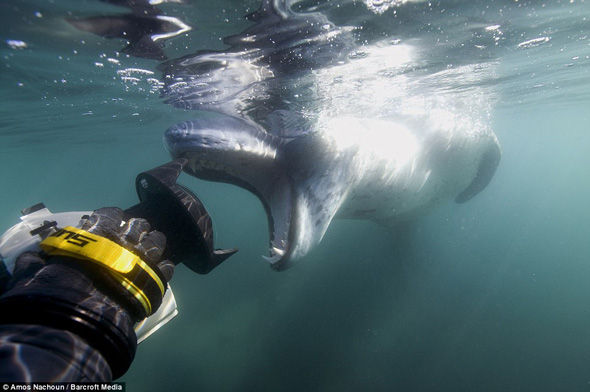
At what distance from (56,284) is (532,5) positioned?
809 cm

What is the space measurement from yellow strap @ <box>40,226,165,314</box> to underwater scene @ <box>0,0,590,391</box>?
1904mm

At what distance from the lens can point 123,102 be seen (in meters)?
12.1

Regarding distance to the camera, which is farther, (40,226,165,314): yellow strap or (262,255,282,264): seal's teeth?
(262,255,282,264): seal's teeth

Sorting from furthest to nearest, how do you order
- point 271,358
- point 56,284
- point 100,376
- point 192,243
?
point 271,358
point 192,243
point 56,284
point 100,376

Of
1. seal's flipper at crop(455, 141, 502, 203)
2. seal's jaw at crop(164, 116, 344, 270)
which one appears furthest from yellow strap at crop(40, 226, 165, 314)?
seal's flipper at crop(455, 141, 502, 203)

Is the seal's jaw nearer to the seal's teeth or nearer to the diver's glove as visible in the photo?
the seal's teeth

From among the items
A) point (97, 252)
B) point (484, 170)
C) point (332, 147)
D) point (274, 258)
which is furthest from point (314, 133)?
point (484, 170)

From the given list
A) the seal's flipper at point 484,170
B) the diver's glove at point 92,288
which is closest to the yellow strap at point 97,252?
the diver's glove at point 92,288

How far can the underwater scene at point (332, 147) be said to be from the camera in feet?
15.8

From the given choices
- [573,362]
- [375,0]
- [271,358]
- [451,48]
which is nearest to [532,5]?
[451,48]

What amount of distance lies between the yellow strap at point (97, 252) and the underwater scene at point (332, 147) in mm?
1904

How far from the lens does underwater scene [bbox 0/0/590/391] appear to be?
15.8 feet

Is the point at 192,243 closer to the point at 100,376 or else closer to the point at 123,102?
the point at 100,376

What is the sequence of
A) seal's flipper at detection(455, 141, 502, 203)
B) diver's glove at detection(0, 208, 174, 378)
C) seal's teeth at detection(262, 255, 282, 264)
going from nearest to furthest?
diver's glove at detection(0, 208, 174, 378)
seal's teeth at detection(262, 255, 282, 264)
seal's flipper at detection(455, 141, 502, 203)
